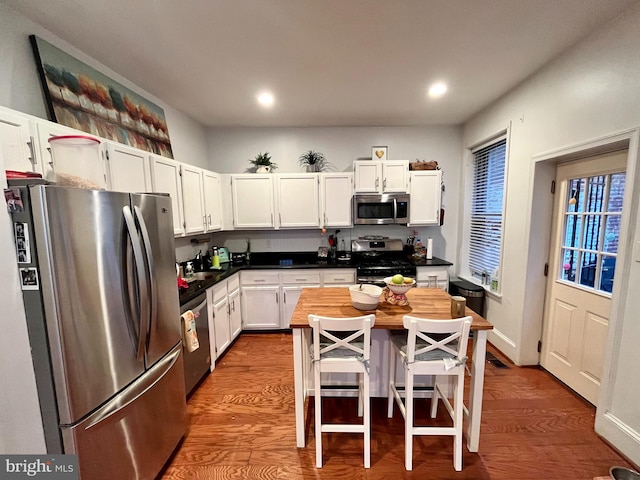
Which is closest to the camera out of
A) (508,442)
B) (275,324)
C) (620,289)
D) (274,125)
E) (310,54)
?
(620,289)

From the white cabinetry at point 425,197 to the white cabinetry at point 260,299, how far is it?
213 cm

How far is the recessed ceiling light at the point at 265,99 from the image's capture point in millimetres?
2734

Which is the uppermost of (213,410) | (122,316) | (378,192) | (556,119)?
(556,119)

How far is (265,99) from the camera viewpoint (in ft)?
9.37

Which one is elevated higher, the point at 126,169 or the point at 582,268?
the point at 126,169

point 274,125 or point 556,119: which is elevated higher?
point 274,125

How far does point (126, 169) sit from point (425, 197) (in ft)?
11.1

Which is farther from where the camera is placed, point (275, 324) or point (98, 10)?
point (275, 324)

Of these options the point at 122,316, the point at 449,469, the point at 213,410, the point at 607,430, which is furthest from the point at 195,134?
the point at 607,430

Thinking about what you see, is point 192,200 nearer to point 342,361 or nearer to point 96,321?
point 96,321

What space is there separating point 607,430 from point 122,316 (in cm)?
323

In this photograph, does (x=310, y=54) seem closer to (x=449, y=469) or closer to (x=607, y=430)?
(x=449, y=469)

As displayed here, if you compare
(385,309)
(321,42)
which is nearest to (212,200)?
(321,42)

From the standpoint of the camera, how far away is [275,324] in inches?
138
